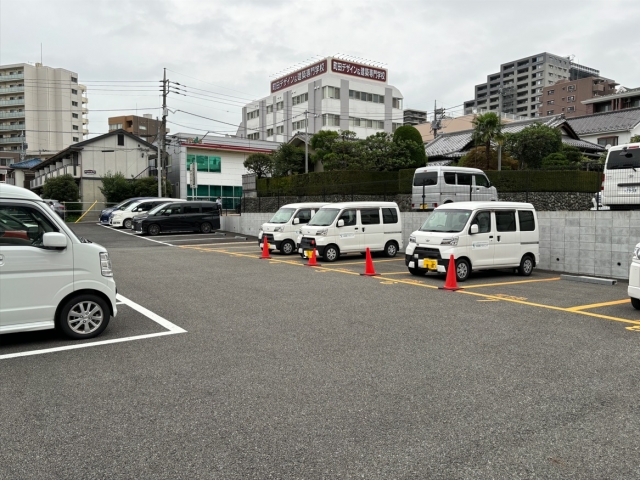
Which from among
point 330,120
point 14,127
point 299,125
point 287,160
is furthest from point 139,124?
point 287,160

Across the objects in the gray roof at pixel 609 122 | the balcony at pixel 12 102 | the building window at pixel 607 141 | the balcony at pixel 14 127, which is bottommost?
the building window at pixel 607 141

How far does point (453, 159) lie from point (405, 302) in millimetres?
31018

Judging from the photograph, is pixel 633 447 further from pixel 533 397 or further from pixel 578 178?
pixel 578 178

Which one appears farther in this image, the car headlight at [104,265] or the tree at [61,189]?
the tree at [61,189]

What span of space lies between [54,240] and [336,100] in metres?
59.0

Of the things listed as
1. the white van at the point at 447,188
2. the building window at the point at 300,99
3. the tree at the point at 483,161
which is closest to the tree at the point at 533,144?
the tree at the point at 483,161

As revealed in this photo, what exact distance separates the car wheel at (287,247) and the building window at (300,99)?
4950cm

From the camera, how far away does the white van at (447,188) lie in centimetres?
2059

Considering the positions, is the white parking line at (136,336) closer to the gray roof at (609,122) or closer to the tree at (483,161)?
the tree at (483,161)

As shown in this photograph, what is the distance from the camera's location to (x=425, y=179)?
21.2 m

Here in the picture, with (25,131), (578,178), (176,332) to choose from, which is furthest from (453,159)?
(25,131)

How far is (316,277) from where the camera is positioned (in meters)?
12.0

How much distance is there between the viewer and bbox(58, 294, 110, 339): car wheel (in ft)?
20.1

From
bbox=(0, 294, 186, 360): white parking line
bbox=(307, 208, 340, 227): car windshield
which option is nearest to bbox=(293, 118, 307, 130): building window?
bbox=(307, 208, 340, 227): car windshield
